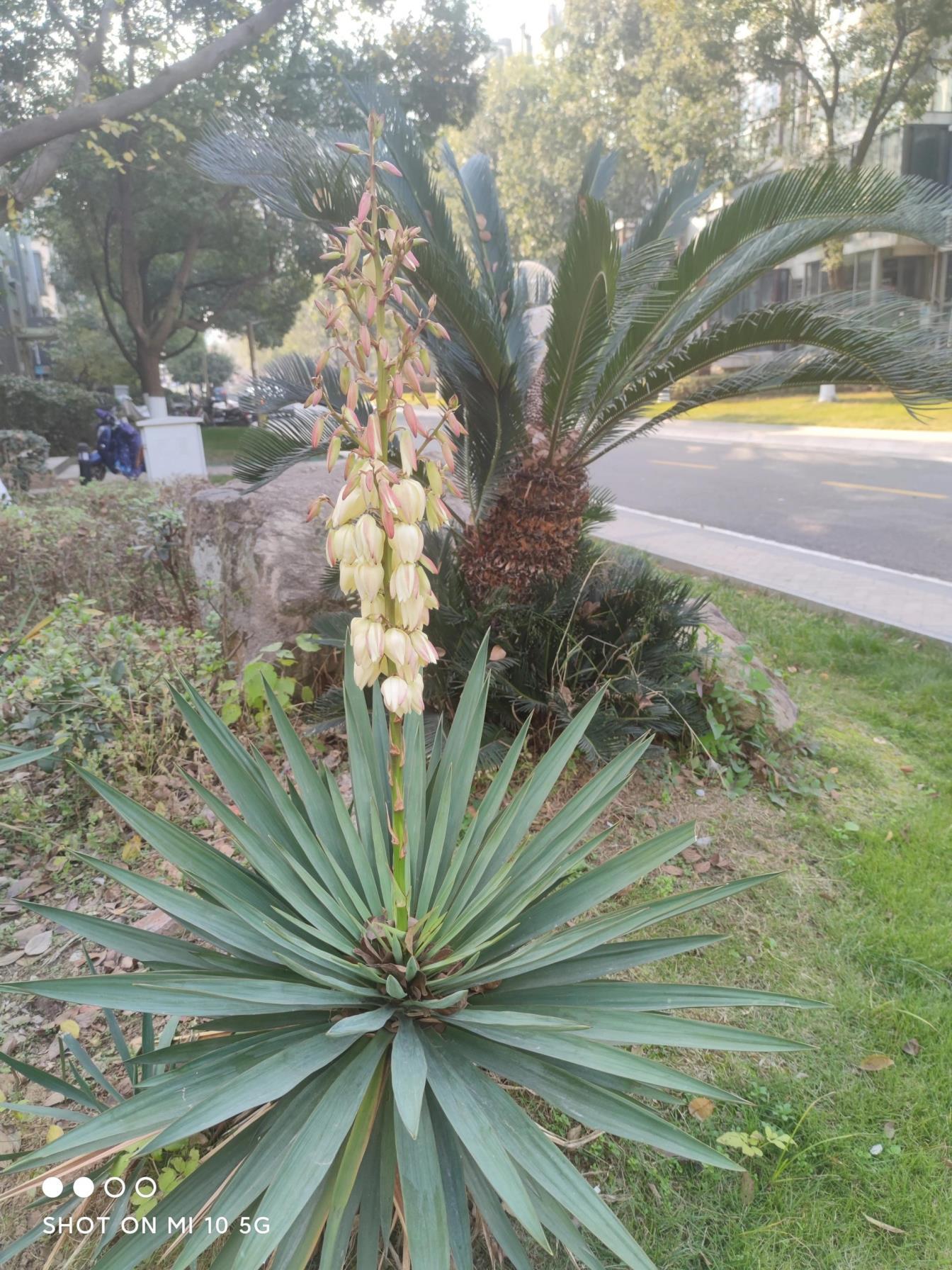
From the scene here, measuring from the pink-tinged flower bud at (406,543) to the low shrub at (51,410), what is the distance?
18684 mm

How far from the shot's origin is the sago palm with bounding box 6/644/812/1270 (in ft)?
4.84

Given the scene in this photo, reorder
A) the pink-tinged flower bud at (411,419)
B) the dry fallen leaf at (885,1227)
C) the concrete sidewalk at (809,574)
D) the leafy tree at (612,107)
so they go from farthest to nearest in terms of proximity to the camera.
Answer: the leafy tree at (612,107) → the concrete sidewalk at (809,574) → the dry fallen leaf at (885,1227) → the pink-tinged flower bud at (411,419)

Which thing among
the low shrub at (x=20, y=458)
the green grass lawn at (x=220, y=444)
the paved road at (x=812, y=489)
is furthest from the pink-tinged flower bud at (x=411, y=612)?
the green grass lawn at (x=220, y=444)

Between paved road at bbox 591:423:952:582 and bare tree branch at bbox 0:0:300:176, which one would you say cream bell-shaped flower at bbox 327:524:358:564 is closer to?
paved road at bbox 591:423:952:582

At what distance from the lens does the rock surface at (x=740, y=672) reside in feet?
14.1

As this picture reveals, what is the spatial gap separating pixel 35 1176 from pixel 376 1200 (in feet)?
3.49

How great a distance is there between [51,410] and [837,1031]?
19792 mm

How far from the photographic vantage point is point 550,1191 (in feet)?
4.82

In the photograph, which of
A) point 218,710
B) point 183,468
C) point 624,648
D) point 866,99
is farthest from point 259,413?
point 866,99

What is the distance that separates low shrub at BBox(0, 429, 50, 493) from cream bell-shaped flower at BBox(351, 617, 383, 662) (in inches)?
400

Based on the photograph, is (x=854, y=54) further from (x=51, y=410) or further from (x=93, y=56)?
(x=51, y=410)

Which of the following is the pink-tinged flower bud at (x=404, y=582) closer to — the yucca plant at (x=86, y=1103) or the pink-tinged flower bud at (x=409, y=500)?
the pink-tinged flower bud at (x=409, y=500)

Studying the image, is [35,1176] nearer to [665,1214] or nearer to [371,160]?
[665,1214]

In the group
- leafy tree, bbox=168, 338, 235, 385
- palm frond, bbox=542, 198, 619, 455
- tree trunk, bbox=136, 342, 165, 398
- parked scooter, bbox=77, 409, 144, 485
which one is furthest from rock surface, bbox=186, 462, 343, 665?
leafy tree, bbox=168, 338, 235, 385
